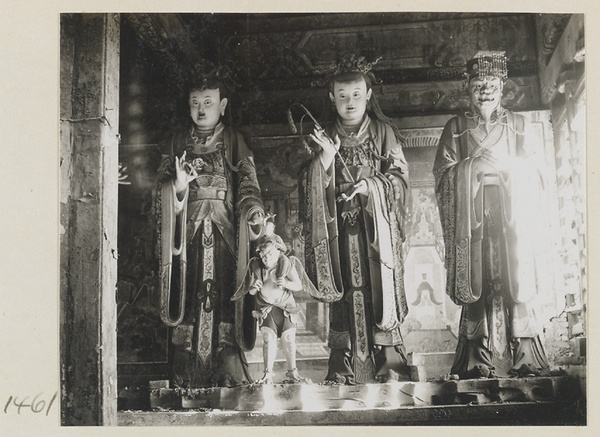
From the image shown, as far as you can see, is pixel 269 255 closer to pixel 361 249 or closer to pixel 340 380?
pixel 361 249

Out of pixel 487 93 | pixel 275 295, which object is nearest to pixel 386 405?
pixel 275 295

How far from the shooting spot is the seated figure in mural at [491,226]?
6.19 metres

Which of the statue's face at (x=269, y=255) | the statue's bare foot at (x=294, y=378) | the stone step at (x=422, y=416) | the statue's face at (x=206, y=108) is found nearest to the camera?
the stone step at (x=422, y=416)

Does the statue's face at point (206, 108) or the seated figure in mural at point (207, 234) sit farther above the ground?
the statue's face at point (206, 108)

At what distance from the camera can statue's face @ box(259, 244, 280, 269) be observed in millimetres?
6312

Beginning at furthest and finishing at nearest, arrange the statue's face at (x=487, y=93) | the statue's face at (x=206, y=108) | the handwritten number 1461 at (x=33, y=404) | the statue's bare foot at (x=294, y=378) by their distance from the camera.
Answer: the statue's face at (x=206, y=108) < the statue's face at (x=487, y=93) < the statue's bare foot at (x=294, y=378) < the handwritten number 1461 at (x=33, y=404)

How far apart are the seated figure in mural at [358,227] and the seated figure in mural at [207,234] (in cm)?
49

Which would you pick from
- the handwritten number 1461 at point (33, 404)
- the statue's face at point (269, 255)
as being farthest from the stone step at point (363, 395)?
the statue's face at point (269, 255)

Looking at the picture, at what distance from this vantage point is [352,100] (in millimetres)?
6496

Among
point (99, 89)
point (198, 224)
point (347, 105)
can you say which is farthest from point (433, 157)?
point (99, 89)

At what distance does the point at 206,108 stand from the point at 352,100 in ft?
3.46

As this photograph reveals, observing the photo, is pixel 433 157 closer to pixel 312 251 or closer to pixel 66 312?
pixel 312 251

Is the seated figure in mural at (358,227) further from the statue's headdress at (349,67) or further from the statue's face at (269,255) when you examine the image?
the statue's face at (269,255)

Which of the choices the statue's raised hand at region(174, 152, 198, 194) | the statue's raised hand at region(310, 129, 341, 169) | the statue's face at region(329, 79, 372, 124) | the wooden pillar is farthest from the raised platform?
the statue's face at region(329, 79, 372, 124)
